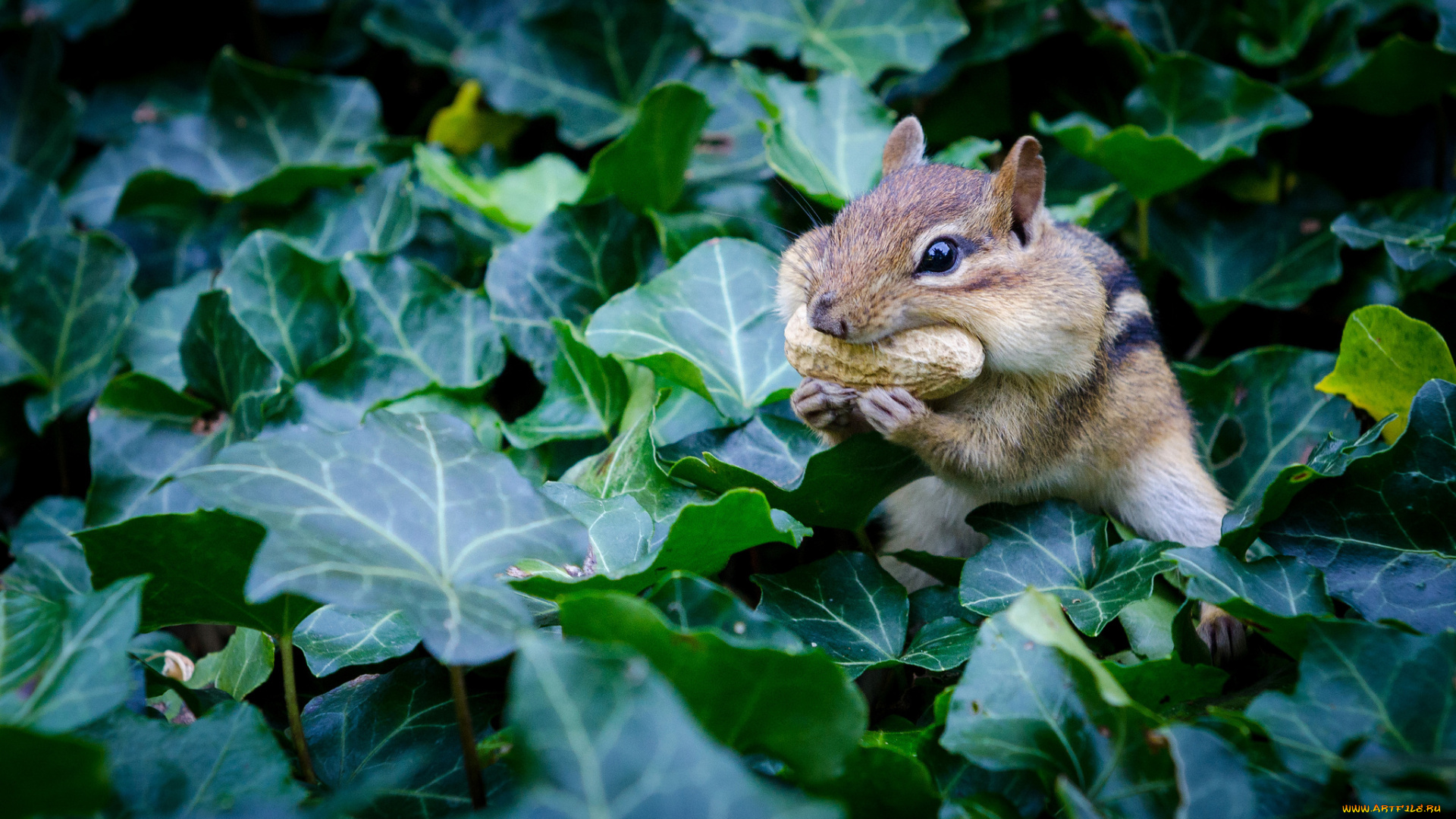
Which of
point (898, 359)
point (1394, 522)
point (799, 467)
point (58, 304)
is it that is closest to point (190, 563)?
point (799, 467)

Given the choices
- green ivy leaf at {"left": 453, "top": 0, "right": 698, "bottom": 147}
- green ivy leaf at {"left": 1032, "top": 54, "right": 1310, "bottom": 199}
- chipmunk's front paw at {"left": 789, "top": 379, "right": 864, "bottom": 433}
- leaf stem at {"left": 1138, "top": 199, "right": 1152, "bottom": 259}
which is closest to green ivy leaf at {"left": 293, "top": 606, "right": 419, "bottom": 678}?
chipmunk's front paw at {"left": 789, "top": 379, "right": 864, "bottom": 433}

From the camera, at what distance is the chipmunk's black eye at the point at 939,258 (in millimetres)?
1810

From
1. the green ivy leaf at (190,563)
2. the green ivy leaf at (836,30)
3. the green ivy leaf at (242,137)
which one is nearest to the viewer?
the green ivy leaf at (190,563)

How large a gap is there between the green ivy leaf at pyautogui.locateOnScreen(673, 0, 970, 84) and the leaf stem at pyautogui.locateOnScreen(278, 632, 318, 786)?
2066 millimetres

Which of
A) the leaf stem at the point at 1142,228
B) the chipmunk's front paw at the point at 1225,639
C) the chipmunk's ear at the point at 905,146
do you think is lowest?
the chipmunk's front paw at the point at 1225,639

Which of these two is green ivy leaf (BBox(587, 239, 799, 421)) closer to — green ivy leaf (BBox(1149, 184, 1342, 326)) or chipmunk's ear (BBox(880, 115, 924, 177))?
chipmunk's ear (BBox(880, 115, 924, 177))

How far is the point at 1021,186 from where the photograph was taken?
1900mm

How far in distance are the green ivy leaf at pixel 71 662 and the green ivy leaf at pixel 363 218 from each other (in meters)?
1.47

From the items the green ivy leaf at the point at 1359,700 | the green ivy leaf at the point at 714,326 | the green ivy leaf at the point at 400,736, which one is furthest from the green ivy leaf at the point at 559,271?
the green ivy leaf at the point at 1359,700

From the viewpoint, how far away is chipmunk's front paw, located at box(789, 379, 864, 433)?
5.98 ft

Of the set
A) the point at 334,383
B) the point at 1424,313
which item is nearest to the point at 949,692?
the point at 334,383

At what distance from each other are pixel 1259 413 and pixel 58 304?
3.09m

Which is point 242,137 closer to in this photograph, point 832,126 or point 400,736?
point 832,126

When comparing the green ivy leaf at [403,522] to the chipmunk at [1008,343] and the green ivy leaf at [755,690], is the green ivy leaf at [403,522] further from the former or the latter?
the chipmunk at [1008,343]
